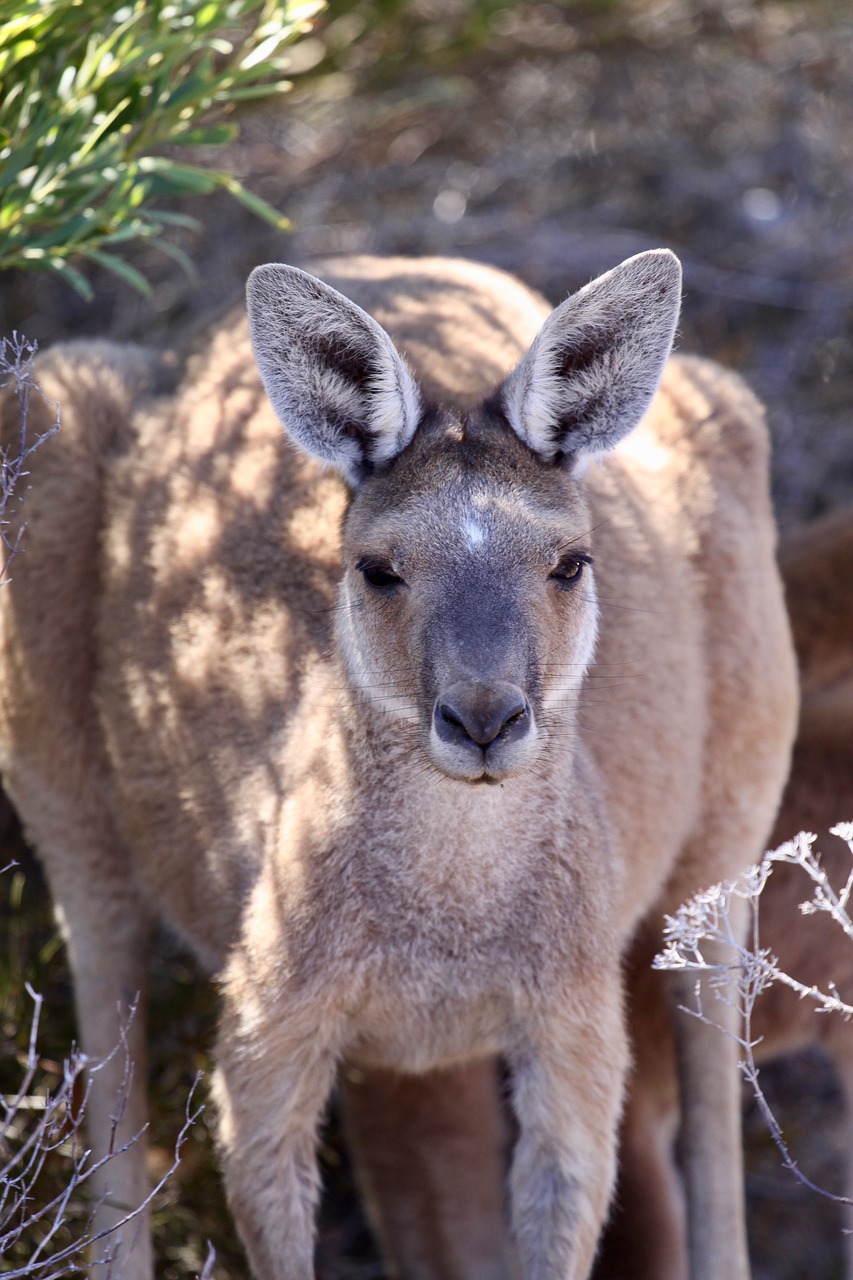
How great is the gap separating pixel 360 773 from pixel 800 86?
514cm

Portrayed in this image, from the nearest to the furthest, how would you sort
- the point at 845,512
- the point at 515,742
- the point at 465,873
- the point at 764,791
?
the point at 515,742 → the point at 465,873 → the point at 764,791 → the point at 845,512

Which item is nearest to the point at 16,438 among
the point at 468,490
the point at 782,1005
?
the point at 468,490

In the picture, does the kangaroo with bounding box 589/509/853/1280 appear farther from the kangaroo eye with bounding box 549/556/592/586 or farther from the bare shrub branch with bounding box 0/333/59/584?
the bare shrub branch with bounding box 0/333/59/584

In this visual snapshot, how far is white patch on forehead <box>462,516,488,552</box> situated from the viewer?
→ 3109 mm

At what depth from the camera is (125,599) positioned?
4.23m

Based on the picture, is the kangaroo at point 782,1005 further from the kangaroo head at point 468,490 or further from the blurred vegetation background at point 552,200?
the kangaroo head at point 468,490

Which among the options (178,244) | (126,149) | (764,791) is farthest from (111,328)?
(764,791)

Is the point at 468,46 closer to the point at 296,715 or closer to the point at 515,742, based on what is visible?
the point at 296,715

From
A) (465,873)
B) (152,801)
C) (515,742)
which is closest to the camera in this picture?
(515,742)

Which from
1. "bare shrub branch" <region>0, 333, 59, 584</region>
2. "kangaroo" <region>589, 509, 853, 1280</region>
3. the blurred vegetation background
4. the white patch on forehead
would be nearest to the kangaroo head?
the white patch on forehead

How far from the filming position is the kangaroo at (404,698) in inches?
127

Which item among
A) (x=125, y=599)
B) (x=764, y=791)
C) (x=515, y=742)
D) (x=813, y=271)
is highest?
(x=515, y=742)

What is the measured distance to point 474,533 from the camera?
10.2ft

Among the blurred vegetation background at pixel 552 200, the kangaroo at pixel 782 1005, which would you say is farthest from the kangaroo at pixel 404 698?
the blurred vegetation background at pixel 552 200
